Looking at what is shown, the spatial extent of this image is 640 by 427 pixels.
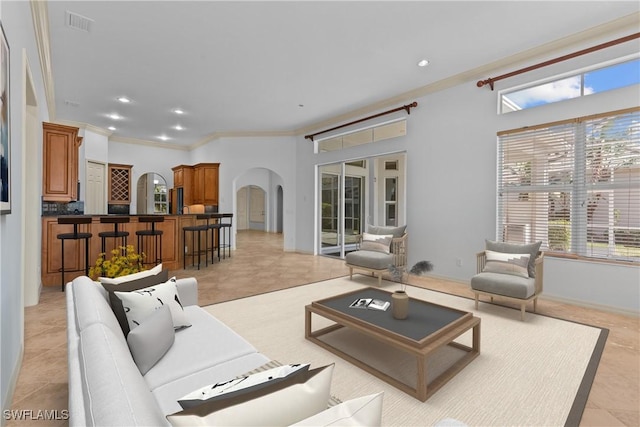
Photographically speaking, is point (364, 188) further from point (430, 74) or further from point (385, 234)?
point (430, 74)

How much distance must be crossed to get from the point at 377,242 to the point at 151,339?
3.93 metres

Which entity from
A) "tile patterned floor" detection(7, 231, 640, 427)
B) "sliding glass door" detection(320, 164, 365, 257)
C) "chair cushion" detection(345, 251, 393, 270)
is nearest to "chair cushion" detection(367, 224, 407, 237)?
"chair cushion" detection(345, 251, 393, 270)

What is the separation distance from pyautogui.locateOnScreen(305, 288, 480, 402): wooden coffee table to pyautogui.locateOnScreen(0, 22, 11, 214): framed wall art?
7.44 ft

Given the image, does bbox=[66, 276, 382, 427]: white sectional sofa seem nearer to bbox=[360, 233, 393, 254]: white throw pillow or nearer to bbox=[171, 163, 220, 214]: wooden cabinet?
bbox=[360, 233, 393, 254]: white throw pillow

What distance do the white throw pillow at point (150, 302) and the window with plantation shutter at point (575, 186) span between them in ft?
14.3

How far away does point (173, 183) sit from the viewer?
399 inches

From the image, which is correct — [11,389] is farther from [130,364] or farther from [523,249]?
[523,249]

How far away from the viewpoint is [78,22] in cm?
346

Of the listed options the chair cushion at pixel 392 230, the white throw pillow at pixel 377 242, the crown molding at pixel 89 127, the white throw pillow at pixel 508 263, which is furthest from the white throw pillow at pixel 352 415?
the crown molding at pixel 89 127

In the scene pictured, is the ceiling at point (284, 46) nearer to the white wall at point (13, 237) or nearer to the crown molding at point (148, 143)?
the white wall at point (13, 237)

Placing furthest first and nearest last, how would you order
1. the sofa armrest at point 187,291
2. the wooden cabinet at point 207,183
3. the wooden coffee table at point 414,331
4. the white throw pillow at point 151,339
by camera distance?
the wooden cabinet at point 207,183 < the sofa armrest at point 187,291 < the wooden coffee table at point 414,331 < the white throw pillow at point 151,339

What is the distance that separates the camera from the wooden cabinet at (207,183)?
28.0 ft

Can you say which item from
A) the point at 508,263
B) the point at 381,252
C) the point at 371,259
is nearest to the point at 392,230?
the point at 381,252

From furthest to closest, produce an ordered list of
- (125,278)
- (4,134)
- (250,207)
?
(250,207) < (125,278) < (4,134)
